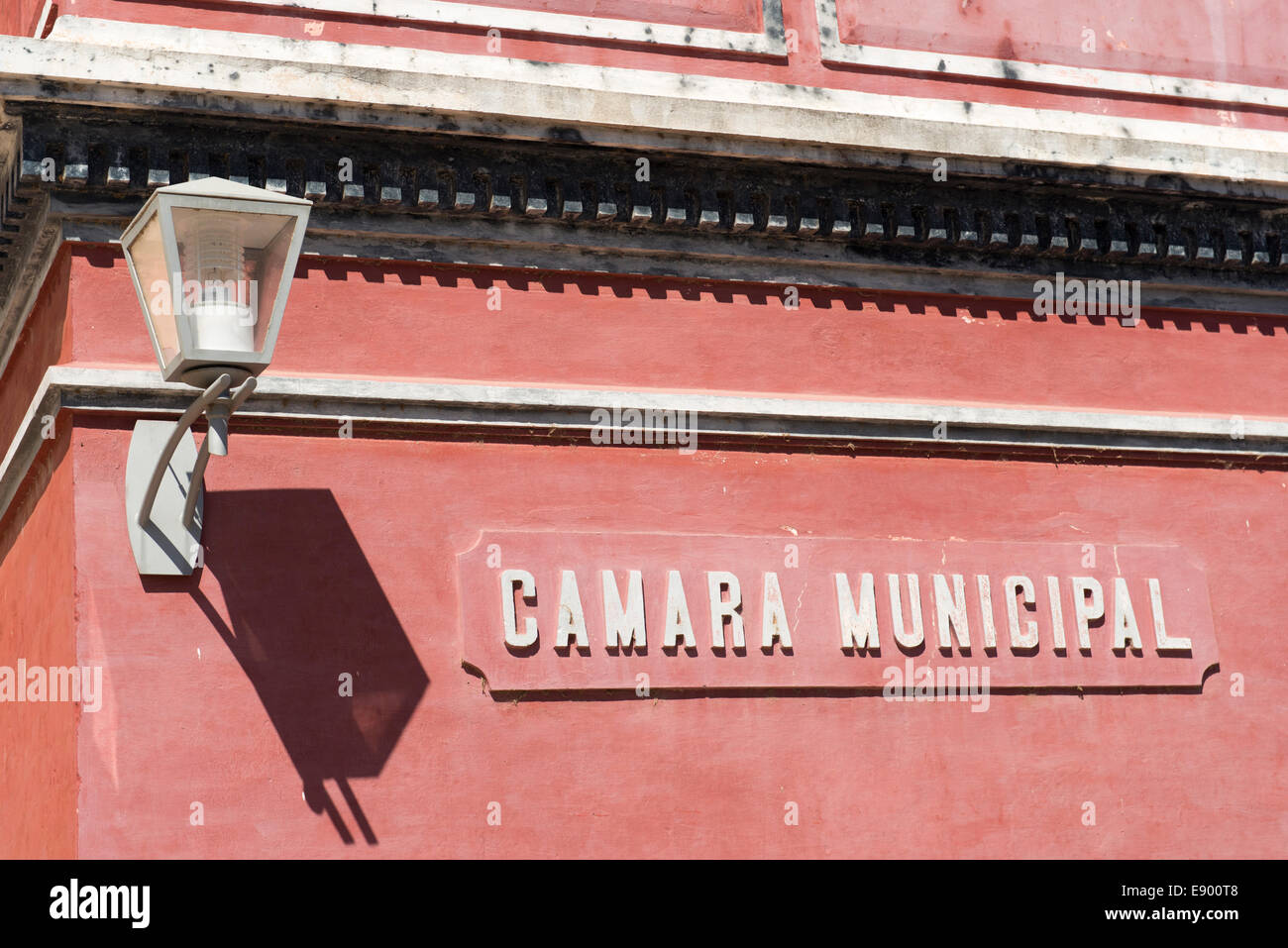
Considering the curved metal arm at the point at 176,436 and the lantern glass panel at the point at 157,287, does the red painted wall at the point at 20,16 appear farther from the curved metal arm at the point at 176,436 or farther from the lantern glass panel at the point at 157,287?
the curved metal arm at the point at 176,436

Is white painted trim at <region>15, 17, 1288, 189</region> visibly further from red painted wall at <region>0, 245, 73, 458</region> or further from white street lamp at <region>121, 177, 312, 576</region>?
white street lamp at <region>121, 177, 312, 576</region>

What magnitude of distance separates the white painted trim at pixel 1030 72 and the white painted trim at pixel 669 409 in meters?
1.47

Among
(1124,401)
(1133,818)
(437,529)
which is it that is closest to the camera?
(437,529)

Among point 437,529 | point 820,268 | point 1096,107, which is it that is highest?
point 1096,107

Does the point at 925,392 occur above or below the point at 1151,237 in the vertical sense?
below

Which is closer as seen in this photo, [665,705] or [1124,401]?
[665,705]

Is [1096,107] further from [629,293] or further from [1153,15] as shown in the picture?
[629,293]

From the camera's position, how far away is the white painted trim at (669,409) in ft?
22.0

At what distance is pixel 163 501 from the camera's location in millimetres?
6582

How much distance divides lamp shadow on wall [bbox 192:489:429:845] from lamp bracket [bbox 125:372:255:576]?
4.3 inches

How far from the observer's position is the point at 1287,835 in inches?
299

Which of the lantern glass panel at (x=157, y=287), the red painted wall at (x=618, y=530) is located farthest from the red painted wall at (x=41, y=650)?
the lantern glass panel at (x=157, y=287)

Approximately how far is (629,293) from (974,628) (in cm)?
191

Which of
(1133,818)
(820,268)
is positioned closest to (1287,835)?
(1133,818)
